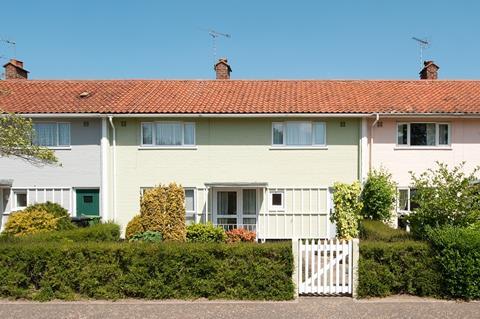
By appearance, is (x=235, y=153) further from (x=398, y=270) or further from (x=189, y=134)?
(x=398, y=270)

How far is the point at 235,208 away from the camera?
571 inches

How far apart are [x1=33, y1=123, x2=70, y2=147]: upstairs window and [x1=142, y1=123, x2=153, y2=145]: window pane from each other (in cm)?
320

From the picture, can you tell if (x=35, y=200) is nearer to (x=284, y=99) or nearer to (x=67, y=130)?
(x=67, y=130)

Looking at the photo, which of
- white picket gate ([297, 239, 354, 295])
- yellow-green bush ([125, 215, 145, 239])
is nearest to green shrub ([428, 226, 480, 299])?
white picket gate ([297, 239, 354, 295])

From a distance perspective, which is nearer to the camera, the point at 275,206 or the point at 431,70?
the point at 275,206

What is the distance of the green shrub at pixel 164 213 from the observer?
11359 millimetres

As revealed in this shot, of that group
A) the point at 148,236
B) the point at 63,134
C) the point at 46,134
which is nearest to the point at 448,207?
the point at 148,236

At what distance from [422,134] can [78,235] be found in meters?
13.5

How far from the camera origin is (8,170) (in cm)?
1464

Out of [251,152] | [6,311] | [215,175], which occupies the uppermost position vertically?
[251,152]

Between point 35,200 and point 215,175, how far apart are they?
7.72 m

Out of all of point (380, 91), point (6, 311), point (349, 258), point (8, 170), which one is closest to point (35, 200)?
point (8, 170)

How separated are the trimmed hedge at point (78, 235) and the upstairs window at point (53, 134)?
505 cm

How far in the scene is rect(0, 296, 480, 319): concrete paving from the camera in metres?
6.56
